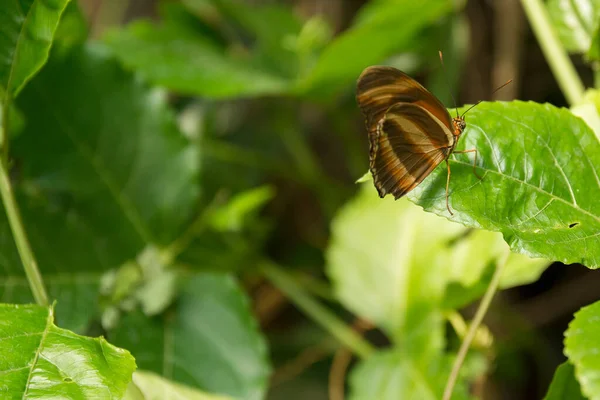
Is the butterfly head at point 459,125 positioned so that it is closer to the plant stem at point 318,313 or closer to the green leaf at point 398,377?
the green leaf at point 398,377

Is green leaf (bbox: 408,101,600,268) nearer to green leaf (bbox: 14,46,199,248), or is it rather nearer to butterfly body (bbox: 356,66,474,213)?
butterfly body (bbox: 356,66,474,213)

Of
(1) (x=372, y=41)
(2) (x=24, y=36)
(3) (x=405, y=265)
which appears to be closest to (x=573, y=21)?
(1) (x=372, y=41)

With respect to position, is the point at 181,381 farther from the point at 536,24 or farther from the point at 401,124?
the point at 536,24

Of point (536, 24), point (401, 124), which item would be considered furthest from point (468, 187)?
point (536, 24)

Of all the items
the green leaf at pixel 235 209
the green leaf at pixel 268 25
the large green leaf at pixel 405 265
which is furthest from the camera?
the green leaf at pixel 268 25

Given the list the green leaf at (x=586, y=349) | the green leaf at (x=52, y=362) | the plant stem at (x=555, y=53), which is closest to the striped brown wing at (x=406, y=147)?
the green leaf at (x=586, y=349)

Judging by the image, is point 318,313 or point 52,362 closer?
point 52,362

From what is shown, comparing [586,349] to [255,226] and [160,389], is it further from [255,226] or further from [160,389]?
[255,226]
